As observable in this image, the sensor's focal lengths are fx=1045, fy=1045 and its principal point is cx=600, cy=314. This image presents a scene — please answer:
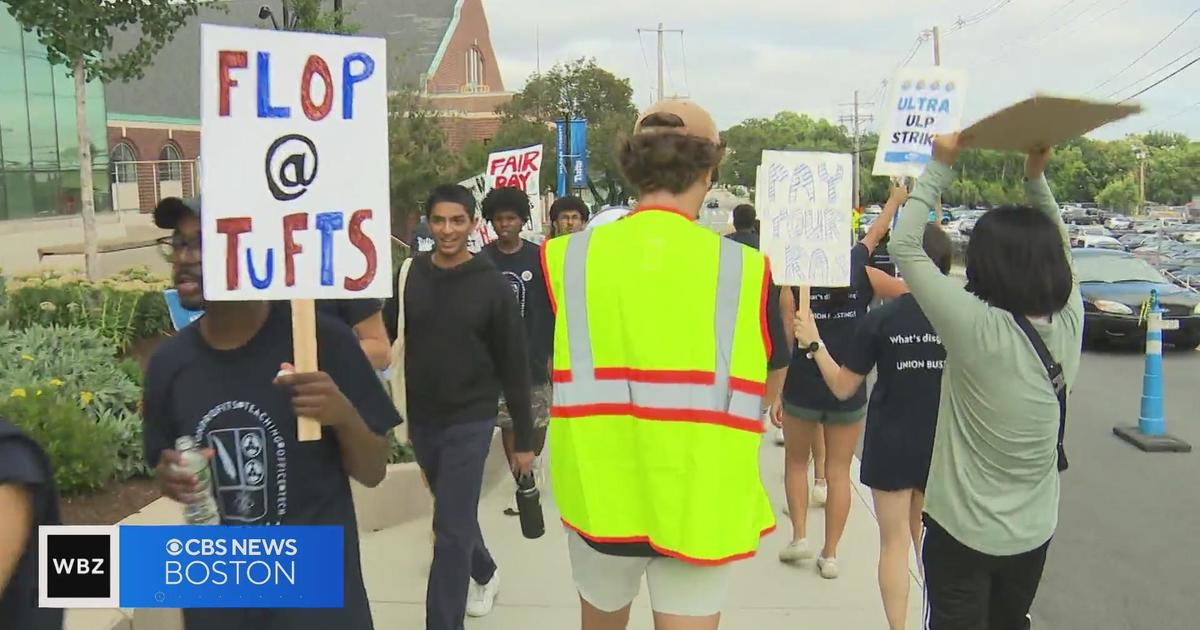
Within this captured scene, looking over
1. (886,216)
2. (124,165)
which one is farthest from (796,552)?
(124,165)

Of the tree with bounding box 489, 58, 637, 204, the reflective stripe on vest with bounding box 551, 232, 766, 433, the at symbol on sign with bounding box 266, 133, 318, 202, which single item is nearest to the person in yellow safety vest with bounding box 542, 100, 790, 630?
the reflective stripe on vest with bounding box 551, 232, 766, 433

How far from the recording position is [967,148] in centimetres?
300

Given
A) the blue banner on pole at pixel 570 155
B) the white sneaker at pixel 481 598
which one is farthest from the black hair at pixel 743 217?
the blue banner on pole at pixel 570 155

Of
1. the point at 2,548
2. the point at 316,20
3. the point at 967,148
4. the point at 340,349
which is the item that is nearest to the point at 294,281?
the point at 340,349

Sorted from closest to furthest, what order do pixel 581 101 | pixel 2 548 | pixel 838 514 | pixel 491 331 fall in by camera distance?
1. pixel 2 548
2. pixel 491 331
3. pixel 838 514
4. pixel 581 101

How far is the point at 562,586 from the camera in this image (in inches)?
211

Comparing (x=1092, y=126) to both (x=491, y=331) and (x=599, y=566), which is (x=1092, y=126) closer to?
(x=599, y=566)

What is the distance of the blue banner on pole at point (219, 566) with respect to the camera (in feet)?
8.18

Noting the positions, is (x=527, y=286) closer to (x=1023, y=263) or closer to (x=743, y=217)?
(x=743, y=217)

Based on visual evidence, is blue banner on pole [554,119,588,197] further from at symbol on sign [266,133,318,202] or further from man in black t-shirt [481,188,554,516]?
at symbol on sign [266,133,318,202]

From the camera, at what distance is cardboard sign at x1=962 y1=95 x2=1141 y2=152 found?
2.72 metres

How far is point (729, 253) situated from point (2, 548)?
1.62 meters

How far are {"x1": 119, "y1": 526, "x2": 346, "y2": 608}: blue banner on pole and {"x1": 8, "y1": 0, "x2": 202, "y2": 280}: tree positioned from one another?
9701 millimetres

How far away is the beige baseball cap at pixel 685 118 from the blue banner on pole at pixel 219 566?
51.2 inches
